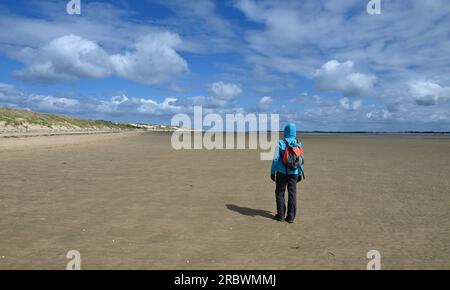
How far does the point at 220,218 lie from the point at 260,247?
2280 millimetres

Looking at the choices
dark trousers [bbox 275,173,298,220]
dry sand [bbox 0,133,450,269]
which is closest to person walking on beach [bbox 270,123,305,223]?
dark trousers [bbox 275,173,298,220]

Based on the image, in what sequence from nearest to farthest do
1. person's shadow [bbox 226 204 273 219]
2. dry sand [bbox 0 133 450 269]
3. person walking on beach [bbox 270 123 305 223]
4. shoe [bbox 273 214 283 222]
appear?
dry sand [bbox 0 133 450 269] → person walking on beach [bbox 270 123 305 223] → shoe [bbox 273 214 283 222] → person's shadow [bbox 226 204 273 219]

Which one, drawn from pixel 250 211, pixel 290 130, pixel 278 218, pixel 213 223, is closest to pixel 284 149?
pixel 290 130

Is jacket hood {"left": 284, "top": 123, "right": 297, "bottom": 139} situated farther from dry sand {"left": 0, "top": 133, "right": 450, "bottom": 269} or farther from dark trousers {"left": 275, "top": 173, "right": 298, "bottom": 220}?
dry sand {"left": 0, "top": 133, "right": 450, "bottom": 269}

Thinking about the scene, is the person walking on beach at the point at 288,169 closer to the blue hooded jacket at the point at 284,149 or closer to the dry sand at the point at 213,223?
the blue hooded jacket at the point at 284,149

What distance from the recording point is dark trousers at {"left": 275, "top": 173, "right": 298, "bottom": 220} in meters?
8.65

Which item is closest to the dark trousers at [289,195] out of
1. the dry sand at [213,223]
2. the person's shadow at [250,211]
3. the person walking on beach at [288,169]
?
the person walking on beach at [288,169]

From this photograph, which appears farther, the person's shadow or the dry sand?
the person's shadow

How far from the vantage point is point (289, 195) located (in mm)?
8805

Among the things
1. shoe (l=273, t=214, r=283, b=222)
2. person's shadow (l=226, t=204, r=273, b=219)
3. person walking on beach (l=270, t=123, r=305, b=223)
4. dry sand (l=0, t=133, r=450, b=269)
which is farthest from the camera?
person's shadow (l=226, t=204, r=273, b=219)

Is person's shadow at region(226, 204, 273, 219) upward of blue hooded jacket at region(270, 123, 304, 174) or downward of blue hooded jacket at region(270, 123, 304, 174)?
downward

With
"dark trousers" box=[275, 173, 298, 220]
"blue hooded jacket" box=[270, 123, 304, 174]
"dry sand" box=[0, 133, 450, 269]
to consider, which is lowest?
"dry sand" box=[0, 133, 450, 269]
